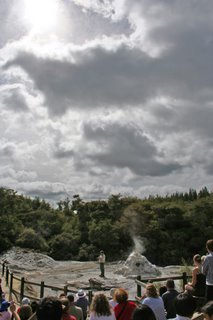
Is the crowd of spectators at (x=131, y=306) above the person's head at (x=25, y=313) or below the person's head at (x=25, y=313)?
above

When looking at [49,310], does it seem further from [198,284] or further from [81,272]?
[81,272]

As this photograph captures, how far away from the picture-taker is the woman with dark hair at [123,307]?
444cm

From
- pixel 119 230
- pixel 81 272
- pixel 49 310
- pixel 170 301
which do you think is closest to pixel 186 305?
pixel 49 310

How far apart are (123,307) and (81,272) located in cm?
2016

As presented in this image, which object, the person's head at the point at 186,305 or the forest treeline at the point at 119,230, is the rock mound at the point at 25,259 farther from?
the person's head at the point at 186,305

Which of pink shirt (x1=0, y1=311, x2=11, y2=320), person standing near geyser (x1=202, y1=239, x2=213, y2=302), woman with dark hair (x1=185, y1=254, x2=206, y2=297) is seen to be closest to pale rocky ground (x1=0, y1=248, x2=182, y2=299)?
woman with dark hair (x1=185, y1=254, x2=206, y2=297)

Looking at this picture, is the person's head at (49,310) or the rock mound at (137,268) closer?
the person's head at (49,310)

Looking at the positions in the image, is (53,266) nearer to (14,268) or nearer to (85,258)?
(14,268)

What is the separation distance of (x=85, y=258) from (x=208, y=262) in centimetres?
2815

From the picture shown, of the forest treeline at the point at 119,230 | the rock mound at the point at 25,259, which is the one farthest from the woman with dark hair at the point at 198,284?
the forest treeline at the point at 119,230

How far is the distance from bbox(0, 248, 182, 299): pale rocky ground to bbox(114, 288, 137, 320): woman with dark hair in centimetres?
1203

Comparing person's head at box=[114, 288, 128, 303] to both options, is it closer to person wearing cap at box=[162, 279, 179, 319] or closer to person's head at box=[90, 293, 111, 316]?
person's head at box=[90, 293, 111, 316]

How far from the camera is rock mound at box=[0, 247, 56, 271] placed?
27172 mm

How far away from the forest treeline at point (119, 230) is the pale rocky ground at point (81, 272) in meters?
4.61
